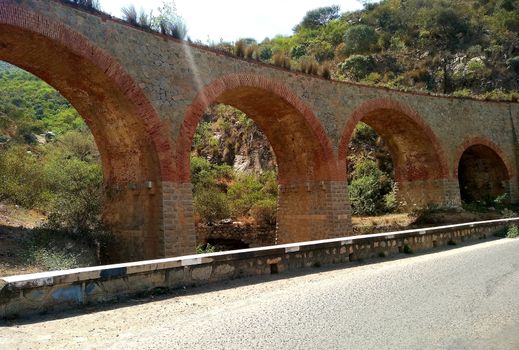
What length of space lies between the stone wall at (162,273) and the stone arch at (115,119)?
3.49 m

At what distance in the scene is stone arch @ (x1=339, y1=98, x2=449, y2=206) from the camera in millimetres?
16734

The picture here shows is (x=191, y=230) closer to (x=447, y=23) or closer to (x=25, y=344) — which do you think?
(x=25, y=344)

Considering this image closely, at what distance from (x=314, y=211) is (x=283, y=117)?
10.3 feet

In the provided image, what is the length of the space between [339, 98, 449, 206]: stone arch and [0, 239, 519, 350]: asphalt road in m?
11.4

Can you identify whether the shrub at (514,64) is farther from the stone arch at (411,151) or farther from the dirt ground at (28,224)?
the stone arch at (411,151)

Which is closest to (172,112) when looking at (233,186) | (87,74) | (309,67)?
(87,74)

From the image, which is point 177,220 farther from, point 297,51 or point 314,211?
point 297,51

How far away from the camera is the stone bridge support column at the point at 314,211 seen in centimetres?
1337

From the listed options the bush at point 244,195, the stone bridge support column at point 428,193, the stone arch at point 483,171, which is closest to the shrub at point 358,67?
the stone arch at point 483,171

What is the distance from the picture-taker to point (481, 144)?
19469 millimetres

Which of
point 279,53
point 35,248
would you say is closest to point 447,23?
point 279,53

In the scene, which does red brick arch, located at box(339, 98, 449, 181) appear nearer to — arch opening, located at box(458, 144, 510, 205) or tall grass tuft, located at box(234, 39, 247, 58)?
arch opening, located at box(458, 144, 510, 205)

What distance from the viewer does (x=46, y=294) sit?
4180 millimetres

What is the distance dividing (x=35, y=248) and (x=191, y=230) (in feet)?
10.1
